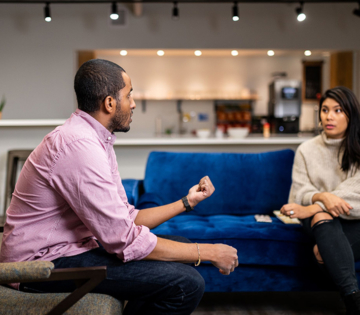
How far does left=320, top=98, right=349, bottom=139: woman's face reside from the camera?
81.5 inches

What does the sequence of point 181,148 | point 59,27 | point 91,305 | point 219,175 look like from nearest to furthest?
point 91,305 → point 219,175 → point 181,148 → point 59,27

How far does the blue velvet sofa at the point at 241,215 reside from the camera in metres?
2.08

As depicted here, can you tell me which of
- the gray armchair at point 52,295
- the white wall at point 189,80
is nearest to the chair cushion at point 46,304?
the gray armchair at point 52,295

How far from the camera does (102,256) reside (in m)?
1.26

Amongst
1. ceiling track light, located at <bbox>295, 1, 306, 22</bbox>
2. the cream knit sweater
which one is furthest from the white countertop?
the cream knit sweater

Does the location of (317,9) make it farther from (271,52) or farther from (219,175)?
(219,175)

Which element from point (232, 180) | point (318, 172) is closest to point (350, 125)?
point (318, 172)

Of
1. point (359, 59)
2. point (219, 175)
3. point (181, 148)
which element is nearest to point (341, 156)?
point (219, 175)

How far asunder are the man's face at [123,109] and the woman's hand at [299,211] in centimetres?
101

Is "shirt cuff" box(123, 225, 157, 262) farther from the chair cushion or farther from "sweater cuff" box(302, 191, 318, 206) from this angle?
"sweater cuff" box(302, 191, 318, 206)

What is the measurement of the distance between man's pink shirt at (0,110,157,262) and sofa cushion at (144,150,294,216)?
146 cm

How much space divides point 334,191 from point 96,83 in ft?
4.56

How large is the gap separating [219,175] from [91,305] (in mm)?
1691

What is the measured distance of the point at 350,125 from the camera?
207cm
